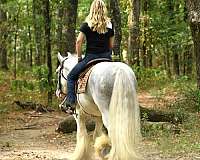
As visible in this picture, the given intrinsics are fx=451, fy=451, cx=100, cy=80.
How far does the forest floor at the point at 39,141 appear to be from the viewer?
916cm

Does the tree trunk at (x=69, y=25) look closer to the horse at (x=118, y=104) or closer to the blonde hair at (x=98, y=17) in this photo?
the blonde hair at (x=98, y=17)

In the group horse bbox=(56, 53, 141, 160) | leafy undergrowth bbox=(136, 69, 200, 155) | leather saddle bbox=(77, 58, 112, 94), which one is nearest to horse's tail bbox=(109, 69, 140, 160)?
horse bbox=(56, 53, 141, 160)

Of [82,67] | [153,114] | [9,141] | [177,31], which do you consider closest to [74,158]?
[82,67]

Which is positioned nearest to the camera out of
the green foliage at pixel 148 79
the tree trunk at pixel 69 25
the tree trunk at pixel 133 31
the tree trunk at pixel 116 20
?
the tree trunk at pixel 69 25

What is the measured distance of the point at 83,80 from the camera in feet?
25.0

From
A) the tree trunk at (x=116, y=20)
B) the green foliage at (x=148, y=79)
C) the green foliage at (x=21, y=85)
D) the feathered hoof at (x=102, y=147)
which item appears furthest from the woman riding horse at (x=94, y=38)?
the green foliage at (x=148, y=79)

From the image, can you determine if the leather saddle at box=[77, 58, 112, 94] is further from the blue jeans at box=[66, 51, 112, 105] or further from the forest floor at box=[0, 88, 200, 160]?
the forest floor at box=[0, 88, 200, 160]

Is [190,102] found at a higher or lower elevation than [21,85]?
higher

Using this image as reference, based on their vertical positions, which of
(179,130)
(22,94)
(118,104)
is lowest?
(22,94)

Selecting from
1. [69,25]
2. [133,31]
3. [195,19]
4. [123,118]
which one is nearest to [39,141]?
[123,118]

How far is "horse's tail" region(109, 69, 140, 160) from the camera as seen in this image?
269 inches

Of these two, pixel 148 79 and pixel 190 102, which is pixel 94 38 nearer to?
pixel 190 102

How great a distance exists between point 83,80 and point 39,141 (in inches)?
182

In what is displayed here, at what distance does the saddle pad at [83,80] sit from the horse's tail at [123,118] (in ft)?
2.50
